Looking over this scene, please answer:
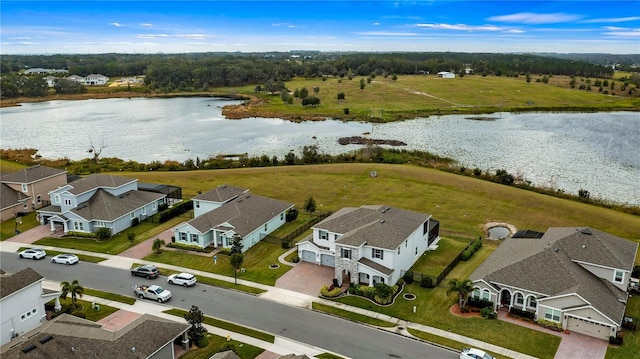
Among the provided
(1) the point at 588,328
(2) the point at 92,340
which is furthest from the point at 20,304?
(1) the point at 588,328

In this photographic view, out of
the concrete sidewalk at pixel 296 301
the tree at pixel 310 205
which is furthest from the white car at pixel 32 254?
the tree at pixel 310 205

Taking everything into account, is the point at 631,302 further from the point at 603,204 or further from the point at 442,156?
the point at 442,156

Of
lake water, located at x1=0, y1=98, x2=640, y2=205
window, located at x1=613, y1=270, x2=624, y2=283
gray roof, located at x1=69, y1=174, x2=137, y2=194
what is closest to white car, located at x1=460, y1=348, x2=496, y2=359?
window, located at x1=613, y1=270, x2=624, y2=283

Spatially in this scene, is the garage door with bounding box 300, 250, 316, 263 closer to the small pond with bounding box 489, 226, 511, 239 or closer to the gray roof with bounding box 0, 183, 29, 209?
the small pond with bounding box 489, 226, 511, 239

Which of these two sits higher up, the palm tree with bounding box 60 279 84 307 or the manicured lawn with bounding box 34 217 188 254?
the palm tree with bounding box 60 279 84 307

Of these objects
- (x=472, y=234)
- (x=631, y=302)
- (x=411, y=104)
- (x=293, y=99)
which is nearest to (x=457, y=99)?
(x=411, y=104)

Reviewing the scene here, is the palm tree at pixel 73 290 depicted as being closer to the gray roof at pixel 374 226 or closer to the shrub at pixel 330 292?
the shrub at pixel 330 292

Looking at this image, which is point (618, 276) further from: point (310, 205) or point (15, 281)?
point (15, 281)
